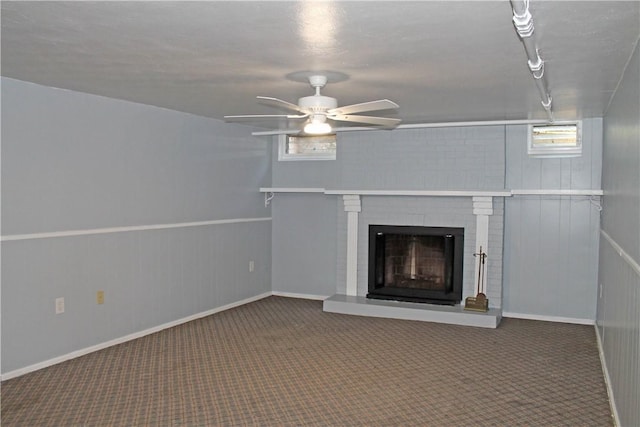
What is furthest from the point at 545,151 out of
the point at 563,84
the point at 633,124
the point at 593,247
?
the point at 633,124

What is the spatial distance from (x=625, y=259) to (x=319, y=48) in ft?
7.16

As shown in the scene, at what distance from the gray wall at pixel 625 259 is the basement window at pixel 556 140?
1.68 meters

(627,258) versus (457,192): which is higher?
(457,192)

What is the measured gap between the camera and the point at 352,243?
7250mm

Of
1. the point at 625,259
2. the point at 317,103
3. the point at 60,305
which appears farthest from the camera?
Answer: the point at 60,305

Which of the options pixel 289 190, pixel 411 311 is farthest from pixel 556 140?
pixel 289 190

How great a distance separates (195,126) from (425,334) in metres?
3.34

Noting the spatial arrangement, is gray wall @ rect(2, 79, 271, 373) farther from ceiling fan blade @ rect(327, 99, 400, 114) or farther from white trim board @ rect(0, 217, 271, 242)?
ceiling fan blade @ rect(327, 99, 400, 114)

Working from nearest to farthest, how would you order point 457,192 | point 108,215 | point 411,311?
point 108,215 < point 411,311 < point 457,192

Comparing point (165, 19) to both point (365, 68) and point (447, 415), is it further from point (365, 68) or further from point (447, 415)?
point (447, 415)

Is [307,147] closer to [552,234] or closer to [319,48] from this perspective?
[552,234]

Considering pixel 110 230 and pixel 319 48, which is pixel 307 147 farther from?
pixel 319 48

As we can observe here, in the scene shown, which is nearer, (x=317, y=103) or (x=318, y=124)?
(x=317, y=103)

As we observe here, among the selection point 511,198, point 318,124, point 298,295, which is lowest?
point 298,295
